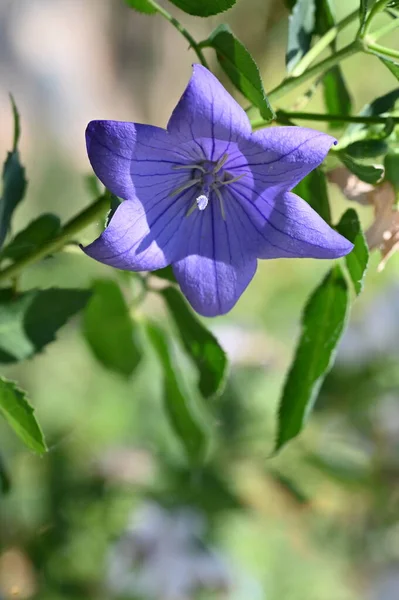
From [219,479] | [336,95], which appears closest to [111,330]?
[336,95]

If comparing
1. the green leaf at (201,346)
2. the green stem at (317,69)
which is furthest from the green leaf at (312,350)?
the green stem at (317,69)

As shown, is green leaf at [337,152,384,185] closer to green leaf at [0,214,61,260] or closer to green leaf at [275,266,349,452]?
green leaf at [275,266,349,452]

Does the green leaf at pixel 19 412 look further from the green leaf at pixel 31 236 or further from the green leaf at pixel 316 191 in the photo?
the green leaf at pixel 316 191

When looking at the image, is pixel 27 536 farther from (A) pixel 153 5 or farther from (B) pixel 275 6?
(B) pixel 275 6

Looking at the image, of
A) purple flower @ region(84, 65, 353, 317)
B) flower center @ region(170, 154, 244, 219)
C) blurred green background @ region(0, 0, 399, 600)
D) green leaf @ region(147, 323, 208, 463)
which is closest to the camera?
purple flower @ region(84, 65, 353, 317)

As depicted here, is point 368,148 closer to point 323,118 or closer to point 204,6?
point 323,118

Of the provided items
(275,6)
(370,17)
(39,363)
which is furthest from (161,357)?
(275,6)

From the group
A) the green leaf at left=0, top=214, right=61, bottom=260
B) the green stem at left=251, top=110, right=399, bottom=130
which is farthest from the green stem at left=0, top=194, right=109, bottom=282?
the green stem at left=251, top=110, right=399, bottom=130
